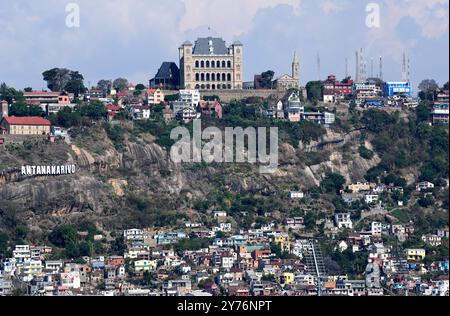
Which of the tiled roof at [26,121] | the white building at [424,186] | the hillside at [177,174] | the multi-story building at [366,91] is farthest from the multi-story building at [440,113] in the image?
the tiled roof at [26,121]

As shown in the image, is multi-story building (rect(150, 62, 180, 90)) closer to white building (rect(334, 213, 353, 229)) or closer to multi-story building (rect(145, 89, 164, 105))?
multi-story building (rect(145, 89, 164, 105))

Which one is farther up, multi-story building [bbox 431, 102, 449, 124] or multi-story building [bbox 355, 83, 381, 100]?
multi-story building [bbox 355, 83, 381, 100]

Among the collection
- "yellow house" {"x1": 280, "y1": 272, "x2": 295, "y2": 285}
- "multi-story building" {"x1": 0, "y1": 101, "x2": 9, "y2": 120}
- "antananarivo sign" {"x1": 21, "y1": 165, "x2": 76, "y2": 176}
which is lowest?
"yellow house" {"x1": 280, "y1": 272, "x2": 295, "y2": 285}

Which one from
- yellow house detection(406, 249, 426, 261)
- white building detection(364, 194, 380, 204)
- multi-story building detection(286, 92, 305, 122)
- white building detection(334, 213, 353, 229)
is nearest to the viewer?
yellow house detection(406, 249, 426, 261)

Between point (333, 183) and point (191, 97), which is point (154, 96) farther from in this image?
point (333, 183)

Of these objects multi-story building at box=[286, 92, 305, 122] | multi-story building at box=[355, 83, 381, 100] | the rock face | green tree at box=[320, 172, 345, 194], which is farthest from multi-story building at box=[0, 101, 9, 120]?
multi-story building at box=[355, 83, 381, 100]
